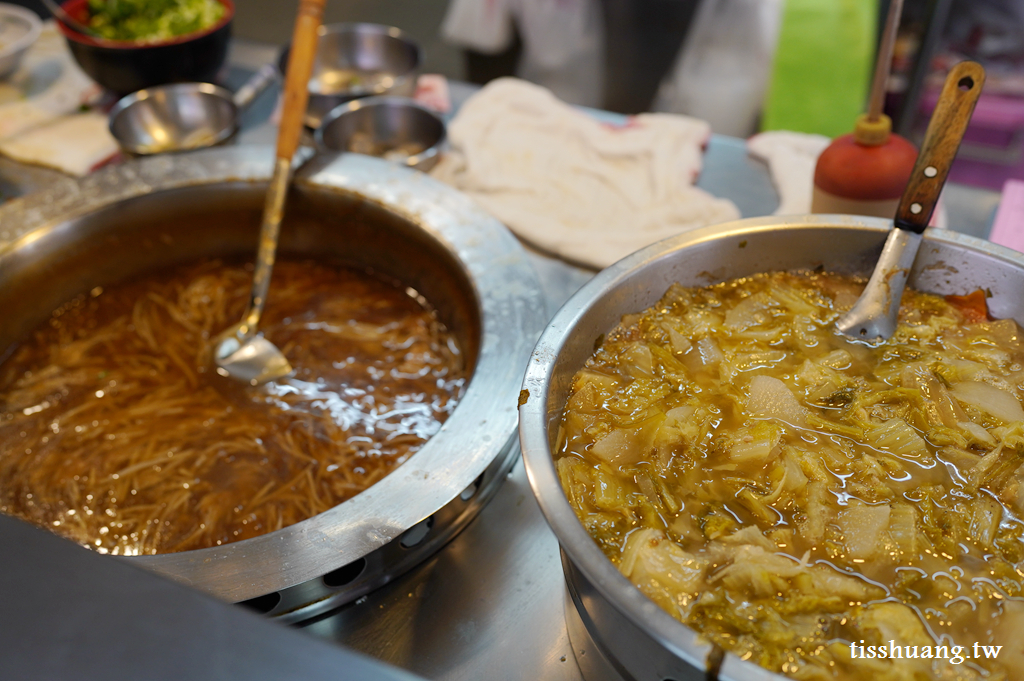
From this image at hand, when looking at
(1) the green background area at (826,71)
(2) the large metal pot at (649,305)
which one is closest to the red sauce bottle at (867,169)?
(2) the large metal pot at (649,305)

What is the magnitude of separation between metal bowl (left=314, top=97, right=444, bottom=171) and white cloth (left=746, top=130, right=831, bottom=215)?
1367 mm

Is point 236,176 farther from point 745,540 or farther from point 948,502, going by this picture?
point 948,502

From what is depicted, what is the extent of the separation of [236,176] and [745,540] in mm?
2297

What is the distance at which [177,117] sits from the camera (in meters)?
3.25

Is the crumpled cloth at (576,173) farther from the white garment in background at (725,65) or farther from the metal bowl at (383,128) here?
the white garment in background at (725,65)

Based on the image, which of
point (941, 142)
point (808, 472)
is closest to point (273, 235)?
point (808, 472)

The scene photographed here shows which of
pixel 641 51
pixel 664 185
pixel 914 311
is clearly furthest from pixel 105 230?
pixel 641 51

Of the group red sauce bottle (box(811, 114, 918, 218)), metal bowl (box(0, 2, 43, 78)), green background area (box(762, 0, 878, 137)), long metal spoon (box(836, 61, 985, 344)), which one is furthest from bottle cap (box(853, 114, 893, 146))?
metal bowl (box(0, 2, 43, 78))

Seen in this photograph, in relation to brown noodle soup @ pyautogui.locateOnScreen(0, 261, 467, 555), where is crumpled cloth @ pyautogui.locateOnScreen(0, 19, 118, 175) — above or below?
above

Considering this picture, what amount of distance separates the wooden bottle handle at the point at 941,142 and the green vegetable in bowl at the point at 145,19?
3265 millimetres

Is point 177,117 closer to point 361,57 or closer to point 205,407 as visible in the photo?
point 361,57

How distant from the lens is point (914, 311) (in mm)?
1688

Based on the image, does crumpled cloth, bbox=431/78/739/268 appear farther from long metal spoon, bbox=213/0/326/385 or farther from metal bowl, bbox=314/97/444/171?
long metal spoon, bbox=213/0/326/385

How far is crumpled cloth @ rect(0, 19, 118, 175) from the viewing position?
311cm
